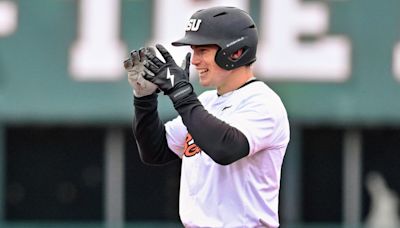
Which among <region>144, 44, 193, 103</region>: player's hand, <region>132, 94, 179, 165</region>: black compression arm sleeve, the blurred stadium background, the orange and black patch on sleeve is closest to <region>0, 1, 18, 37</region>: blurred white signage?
the blurred stadium background

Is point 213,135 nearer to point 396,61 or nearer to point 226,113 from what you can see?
point 226,113

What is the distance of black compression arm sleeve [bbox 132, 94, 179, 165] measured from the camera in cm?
451

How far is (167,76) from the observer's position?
416 centimetres

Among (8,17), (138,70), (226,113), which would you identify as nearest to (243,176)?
(226,113)

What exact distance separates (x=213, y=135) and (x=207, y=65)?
0.32 m

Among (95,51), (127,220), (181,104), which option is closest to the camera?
(181,104)

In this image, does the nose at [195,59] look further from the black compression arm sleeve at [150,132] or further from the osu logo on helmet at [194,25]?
the black compression arm sleeve at [150,132]

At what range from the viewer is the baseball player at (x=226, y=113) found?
417 cm

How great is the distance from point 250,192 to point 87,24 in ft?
20.1

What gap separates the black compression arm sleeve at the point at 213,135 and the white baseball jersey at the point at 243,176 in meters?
0.09

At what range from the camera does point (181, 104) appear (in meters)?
4.13


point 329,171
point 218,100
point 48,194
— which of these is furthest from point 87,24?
point 218,100

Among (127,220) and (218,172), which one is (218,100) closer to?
(218,172)

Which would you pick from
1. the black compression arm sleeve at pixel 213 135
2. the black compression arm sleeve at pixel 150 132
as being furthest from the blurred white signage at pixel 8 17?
the black compression arm sleeve at pixel 213 135
